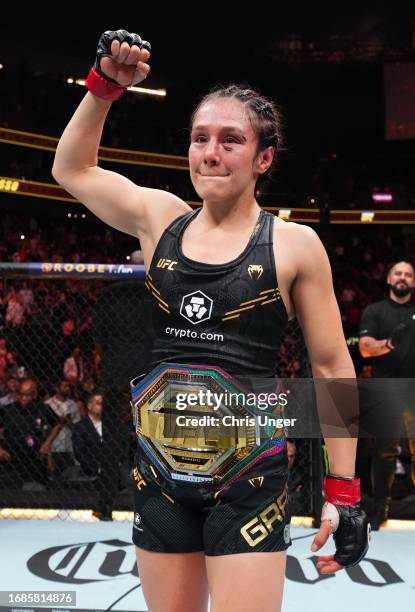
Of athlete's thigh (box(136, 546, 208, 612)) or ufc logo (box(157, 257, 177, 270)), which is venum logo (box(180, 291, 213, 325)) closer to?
ufc logo (box(157, 257, 177, 270))

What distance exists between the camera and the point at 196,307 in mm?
1576

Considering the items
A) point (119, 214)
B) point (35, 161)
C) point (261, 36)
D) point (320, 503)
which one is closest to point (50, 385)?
point (320, 503)

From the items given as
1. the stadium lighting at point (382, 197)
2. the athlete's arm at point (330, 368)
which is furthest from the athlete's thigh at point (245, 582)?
the stadium lighting at point (382, 197)

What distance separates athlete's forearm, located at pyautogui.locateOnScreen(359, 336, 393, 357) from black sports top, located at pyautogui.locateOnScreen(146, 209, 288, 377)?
283 cm

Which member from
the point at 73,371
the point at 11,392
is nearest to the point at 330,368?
the point at 11,392

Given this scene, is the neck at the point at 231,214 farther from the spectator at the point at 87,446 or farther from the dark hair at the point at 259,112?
the spectator at the point at 87,446

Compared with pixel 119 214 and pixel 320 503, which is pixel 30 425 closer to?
pixel 320 503

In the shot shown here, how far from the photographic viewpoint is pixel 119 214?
1.76 m

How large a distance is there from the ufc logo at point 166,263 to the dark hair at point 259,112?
321mm

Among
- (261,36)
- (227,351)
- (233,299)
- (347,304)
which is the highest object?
(261,36)

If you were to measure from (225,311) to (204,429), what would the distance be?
0.27 metres

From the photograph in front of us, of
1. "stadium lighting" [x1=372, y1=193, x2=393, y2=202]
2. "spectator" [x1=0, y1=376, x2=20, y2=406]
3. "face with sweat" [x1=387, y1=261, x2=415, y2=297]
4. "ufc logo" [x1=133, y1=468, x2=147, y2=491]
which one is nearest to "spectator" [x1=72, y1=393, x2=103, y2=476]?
"spectator" [x1=0, y1=376, x2=20, y2=406]

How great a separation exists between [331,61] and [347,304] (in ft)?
25.9

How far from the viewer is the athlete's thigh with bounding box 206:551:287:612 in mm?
1473
